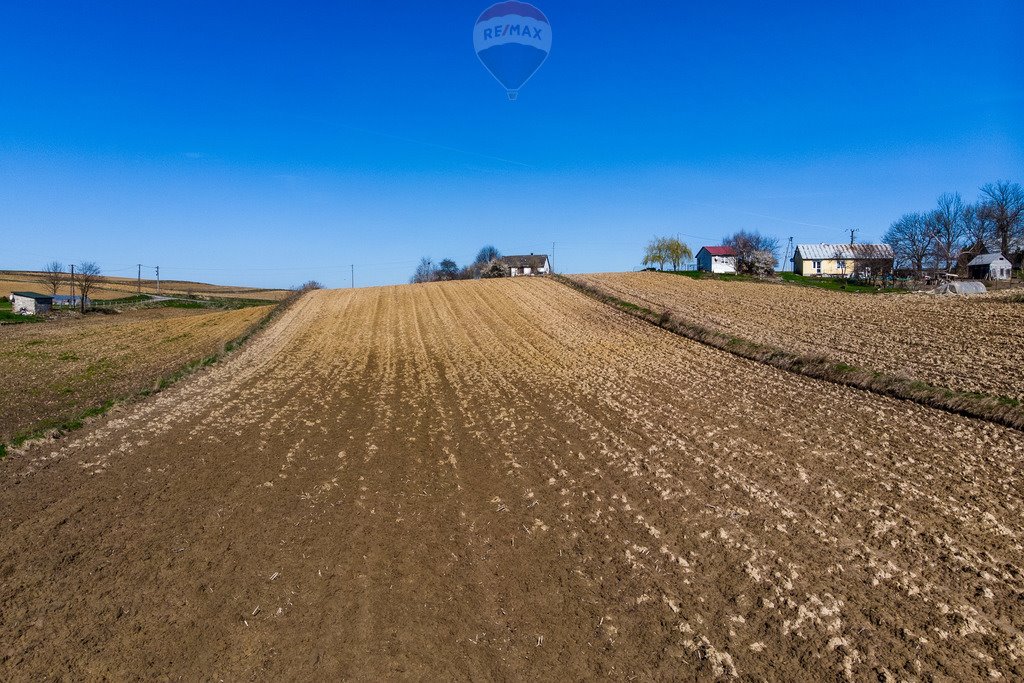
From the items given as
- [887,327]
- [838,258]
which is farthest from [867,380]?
[838,258]

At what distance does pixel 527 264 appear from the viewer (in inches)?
4104

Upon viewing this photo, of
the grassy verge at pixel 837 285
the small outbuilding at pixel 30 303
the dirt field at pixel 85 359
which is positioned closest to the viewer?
the dirt field at pixel 85 359

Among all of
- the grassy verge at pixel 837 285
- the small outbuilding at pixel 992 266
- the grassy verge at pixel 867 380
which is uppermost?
the small outbuilding at pixel 992 266

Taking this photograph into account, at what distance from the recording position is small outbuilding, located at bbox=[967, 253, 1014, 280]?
66312mm

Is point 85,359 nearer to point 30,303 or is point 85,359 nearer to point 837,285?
point 30,303

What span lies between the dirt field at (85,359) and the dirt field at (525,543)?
4703mm

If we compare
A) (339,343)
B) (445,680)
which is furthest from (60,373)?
(445,680)

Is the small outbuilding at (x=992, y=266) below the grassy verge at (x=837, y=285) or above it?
above

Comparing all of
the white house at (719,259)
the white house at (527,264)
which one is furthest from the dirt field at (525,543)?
the white house at (527,264)

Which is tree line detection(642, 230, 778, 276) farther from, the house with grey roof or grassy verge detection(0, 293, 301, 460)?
grassy verge detection(0, 293, 301, 460)

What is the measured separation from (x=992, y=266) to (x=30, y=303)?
351ft

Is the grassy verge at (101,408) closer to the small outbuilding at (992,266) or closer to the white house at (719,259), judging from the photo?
the small outbuilding at (992,266)

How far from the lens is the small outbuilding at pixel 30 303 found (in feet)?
207

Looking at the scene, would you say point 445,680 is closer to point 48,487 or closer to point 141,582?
point 141,582
